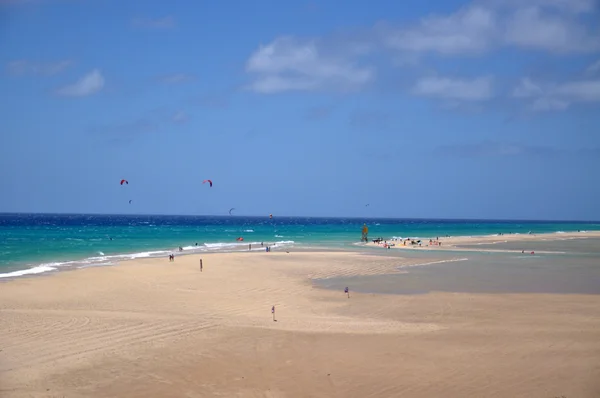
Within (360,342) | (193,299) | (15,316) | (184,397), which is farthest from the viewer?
(193,299)

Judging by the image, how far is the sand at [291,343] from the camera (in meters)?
10.3

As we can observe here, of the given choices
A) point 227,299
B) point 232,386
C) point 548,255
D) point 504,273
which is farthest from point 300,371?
point 548,255

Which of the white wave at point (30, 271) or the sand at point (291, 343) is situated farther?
the white wave at point (30, 271)

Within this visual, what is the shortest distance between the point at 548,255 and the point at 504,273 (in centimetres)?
1512

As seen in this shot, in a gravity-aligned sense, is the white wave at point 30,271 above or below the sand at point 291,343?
above

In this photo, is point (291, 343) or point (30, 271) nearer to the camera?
point (291, 343)

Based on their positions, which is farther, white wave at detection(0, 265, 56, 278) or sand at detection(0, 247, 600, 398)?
white wave at detection(0, 265, 56, 278)

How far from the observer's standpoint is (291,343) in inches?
519

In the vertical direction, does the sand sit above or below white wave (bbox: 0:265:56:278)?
below

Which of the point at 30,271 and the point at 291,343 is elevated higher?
the point at 30,271

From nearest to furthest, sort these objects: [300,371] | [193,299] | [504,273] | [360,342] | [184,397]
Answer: [184,397] < [300,371] < [360,342] < [193,299] < [504,273]

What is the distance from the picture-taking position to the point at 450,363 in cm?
1155

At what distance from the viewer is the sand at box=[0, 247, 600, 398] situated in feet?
33.9

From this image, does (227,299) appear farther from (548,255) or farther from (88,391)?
(548,255)
